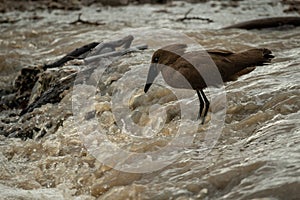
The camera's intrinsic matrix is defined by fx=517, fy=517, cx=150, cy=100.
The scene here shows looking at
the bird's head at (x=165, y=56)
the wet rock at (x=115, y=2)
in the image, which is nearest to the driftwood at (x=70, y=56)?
the bird's head at (x=165, y=56)

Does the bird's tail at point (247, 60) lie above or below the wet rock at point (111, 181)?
above

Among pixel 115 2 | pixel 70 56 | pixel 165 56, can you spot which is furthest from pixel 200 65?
pixel 115 2

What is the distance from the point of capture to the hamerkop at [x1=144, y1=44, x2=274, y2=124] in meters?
3.33

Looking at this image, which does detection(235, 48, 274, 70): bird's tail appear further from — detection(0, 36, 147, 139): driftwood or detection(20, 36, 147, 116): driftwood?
detection(20, 36, 147, 116): driftwood

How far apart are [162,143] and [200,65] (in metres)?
0.61

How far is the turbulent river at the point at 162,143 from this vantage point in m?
2.78

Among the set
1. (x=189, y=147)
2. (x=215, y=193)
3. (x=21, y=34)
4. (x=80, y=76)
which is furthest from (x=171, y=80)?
(x=21, y=34)

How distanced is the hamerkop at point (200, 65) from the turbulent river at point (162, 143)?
36 centimetres

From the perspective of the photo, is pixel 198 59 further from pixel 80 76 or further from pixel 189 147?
pixel 80 76

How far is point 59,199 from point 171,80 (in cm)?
102

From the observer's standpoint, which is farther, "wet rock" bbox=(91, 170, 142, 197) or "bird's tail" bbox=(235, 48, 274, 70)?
"bird's tail" bbox=(235, 48, 274, 70)

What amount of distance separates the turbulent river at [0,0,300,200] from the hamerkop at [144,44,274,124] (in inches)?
14.3

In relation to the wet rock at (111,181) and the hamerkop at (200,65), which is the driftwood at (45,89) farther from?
the hamerkop at (200,65)

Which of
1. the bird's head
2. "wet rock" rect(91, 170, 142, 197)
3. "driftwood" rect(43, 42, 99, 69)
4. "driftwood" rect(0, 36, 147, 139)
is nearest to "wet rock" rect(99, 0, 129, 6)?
"driftwood" rect(0, 36, 147, 139)
